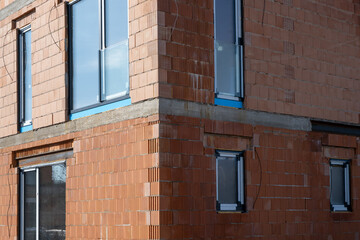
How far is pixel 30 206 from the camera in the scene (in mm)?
13930

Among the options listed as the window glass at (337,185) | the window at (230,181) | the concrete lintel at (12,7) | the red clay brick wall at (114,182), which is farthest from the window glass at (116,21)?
the window glass at (337,185)

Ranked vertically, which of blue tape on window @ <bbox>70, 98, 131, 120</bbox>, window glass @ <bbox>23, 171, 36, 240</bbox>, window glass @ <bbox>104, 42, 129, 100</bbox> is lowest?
window glass @ <bbox>23, 171, 36, 240</bbox>

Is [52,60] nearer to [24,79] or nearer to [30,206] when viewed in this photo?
[24,79]

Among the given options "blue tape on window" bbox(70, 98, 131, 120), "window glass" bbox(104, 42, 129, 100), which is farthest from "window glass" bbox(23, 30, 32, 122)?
"window glass" bbox(104, 42, 129, 100)

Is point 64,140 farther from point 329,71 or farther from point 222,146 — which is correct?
point 329,71

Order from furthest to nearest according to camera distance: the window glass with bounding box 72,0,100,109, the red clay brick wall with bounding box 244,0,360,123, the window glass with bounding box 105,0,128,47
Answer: the window glass with bounding box 72,0,100,109, the red clay brick wall with bounding box 244,0,360,123, the window glass with bounding box 105,0,128,47

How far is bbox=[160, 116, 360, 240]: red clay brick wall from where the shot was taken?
10562 millimetres

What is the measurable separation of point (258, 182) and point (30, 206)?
4.98 m

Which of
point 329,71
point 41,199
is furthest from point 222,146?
point 41,199

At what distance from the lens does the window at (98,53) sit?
1167cm

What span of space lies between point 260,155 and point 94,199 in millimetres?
2999

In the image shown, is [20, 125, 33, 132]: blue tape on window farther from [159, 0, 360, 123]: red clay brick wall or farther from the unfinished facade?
[159, 0, 360, 123]: red clay brick wall

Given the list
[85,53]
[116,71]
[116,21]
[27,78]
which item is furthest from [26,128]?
[116,21]

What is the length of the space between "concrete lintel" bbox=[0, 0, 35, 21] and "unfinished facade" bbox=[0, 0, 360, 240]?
95 mm
